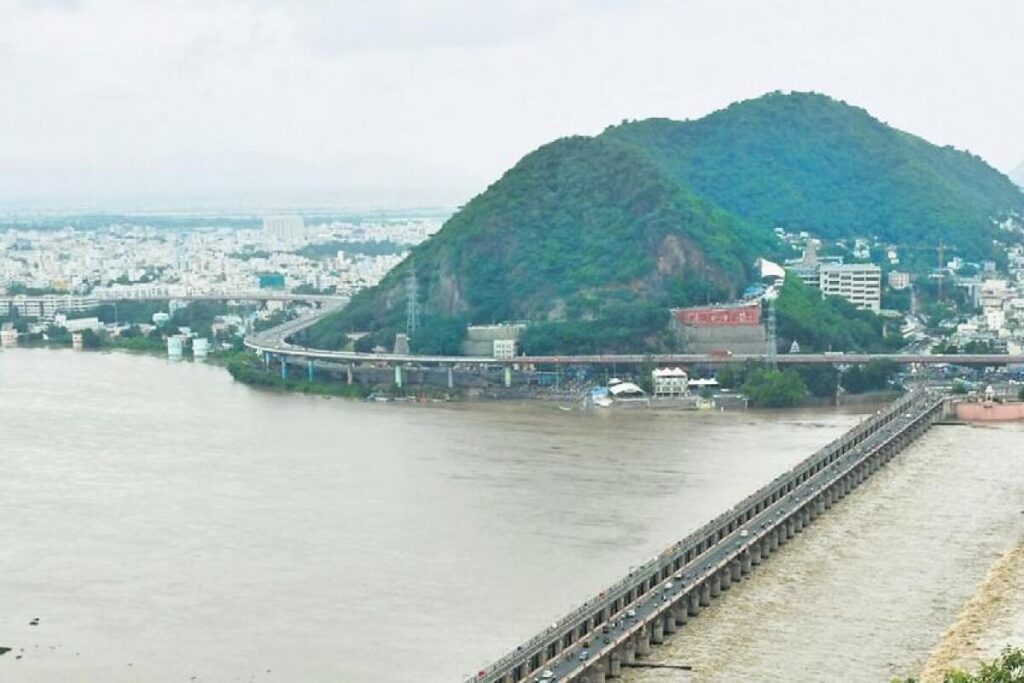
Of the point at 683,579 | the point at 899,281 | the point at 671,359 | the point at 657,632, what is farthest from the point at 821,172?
the point at 657,632

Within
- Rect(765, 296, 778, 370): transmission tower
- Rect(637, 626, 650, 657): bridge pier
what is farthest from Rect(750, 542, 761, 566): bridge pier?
Rect(765, 296, 778, 370): transmission tower

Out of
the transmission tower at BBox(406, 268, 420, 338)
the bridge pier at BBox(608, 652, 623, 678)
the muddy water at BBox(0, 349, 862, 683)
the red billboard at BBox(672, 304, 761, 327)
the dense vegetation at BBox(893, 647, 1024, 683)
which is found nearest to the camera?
the dense vegetation at BBox(893, 647, 1024, 683)

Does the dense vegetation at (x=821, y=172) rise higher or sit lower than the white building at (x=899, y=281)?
higher

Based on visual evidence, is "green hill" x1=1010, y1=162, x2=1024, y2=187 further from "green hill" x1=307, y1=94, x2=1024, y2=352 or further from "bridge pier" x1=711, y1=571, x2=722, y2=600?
"bridge pier" x1=711, y1=571, x2=722, y2=600

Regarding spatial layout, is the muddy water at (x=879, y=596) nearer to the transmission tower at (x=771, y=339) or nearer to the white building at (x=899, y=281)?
the transmission tower at (x=771, y=339)

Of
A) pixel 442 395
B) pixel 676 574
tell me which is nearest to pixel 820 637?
pixel 676 574

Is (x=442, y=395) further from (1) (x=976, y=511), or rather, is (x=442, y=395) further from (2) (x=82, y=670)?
(2) (x=82, y=670)

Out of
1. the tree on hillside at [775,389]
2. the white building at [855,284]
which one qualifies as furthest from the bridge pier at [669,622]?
the white building at [855,284]
